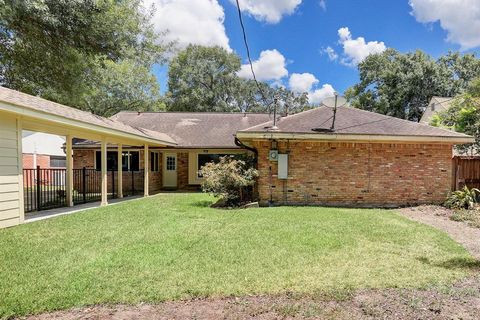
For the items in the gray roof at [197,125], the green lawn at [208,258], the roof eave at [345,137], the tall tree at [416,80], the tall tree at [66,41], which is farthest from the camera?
the tall tree at [416,80]

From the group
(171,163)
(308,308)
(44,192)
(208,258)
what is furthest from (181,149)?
(308,308)

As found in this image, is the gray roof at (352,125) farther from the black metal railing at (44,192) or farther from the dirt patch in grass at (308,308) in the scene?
the dirt patch in grass at (308,308)

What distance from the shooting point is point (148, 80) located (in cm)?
3047

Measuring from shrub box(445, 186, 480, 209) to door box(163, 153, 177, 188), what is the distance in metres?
13.0

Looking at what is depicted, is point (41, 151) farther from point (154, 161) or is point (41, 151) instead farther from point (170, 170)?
point (170, 170)

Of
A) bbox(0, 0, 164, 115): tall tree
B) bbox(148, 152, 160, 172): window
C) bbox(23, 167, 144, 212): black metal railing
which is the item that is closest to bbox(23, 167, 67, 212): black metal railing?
bbox(23, 167, 144, 212): black metal railing

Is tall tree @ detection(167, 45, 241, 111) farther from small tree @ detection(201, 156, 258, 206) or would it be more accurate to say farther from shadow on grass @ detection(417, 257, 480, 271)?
shadow on grass @ detection(417, 257, 480, 271)

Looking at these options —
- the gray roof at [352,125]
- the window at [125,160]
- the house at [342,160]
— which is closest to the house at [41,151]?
the window at [125,160]

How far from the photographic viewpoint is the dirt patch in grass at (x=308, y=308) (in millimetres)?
3355

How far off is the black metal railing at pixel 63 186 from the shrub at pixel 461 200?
499 inches

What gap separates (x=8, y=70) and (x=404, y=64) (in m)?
34.6

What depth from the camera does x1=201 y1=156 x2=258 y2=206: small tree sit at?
430 inches

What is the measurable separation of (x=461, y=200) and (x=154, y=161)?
13.8 m

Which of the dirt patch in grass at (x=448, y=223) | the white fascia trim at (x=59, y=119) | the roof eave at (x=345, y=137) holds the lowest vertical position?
the dirt patch in grass at (x=448, y=223)
